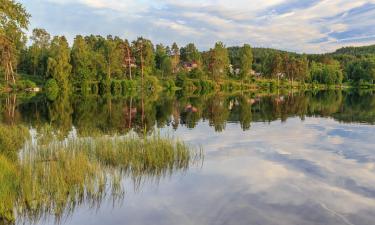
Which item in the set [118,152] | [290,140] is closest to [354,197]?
[118,152]

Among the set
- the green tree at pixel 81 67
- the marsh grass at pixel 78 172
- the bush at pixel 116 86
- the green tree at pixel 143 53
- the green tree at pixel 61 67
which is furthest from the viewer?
the green tree at pixel 143 53

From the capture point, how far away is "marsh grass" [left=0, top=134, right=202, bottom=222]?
37.4ft

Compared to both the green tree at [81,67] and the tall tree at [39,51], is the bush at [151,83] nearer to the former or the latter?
the green tree at [81,67]

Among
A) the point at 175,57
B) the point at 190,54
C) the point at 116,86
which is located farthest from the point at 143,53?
the point at 190,54

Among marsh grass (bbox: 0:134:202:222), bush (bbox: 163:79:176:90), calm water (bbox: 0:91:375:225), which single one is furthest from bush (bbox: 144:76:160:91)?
marsh grass (bbox: 0:134:202:222)

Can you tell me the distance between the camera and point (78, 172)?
1358 cm

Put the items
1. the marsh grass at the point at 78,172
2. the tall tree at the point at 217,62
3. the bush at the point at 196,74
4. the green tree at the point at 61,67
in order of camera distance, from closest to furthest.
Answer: the marsh grass at the point at 78,172
the green tree at the point at 61,67
the bush at the point at 196,74
the tall tree at the point at 217,62

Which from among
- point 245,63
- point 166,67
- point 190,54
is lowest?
point 166,67

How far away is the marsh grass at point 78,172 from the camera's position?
37.4ft

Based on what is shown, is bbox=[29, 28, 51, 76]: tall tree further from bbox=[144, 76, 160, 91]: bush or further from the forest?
bbox=[144, 76, 160, 91]: bush

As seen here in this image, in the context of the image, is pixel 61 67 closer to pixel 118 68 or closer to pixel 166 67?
pixel 118 68

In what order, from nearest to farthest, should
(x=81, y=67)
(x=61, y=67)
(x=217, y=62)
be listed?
(x=61, y=67)
(x=81, y=67)
(x=217, y=62)

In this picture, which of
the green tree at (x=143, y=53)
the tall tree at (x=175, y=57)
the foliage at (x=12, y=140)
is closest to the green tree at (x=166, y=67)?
the tall tree at (x=175, y=57)

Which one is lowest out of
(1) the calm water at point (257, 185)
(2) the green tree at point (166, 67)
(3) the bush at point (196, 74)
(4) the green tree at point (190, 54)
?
(1) the calm water at point (257, 185)
